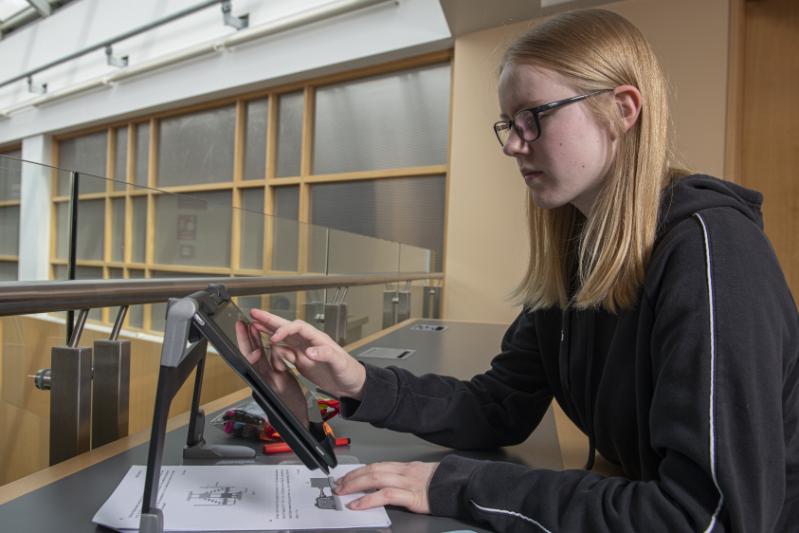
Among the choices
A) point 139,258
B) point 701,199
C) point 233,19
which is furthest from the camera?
point 233,19

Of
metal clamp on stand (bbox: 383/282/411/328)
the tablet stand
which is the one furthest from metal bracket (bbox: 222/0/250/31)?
the tablet stand

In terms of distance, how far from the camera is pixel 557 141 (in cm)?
80

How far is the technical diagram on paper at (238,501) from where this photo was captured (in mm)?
654

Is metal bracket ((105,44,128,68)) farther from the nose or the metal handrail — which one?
the nose

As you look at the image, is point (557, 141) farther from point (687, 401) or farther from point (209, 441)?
point (209, 441)

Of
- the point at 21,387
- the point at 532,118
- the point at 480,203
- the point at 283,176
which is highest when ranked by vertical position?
the point at 283,176

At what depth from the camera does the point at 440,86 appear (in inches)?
214

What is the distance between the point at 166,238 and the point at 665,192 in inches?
115

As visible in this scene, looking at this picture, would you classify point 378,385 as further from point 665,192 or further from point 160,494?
point 665,192

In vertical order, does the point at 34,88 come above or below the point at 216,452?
above

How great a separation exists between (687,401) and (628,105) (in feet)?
1.39

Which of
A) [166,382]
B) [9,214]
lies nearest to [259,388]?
[166,382]

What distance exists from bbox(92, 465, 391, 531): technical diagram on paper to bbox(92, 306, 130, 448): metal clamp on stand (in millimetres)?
288

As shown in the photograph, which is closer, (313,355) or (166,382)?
(166,382)
